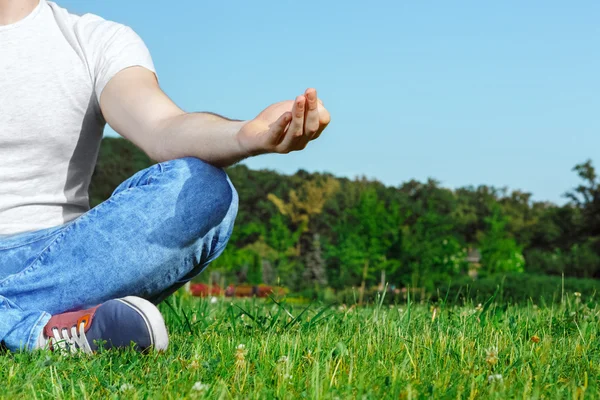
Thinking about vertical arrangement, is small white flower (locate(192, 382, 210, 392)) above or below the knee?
below

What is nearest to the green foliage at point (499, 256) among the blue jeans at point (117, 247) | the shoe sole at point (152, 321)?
the blue jeans at point (117, 247)

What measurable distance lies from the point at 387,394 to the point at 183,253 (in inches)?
41.8

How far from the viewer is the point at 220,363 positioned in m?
1.80

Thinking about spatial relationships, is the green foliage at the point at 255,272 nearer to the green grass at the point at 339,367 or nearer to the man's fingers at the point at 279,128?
the green grass at the point at 339,367

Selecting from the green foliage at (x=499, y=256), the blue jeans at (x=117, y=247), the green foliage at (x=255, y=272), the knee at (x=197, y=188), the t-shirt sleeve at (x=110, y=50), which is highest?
the t-shirt sleeve at (x=110, y=50)

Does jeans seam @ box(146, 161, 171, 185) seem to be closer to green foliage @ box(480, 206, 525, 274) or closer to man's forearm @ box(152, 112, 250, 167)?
man's forearm @ box(152, 112, 250, 167)

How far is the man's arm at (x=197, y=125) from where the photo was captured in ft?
5.75

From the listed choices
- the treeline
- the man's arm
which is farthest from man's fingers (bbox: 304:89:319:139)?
the treeline

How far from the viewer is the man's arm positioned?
175 centimetres

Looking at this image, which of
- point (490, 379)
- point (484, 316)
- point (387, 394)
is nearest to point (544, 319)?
point (484, 316)

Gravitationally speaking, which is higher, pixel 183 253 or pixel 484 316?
pixel 183 253

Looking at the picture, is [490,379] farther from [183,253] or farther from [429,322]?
[183,253]

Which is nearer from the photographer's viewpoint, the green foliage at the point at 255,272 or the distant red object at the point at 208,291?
the distant red object at the point at 208,291

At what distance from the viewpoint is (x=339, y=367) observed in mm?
1765
